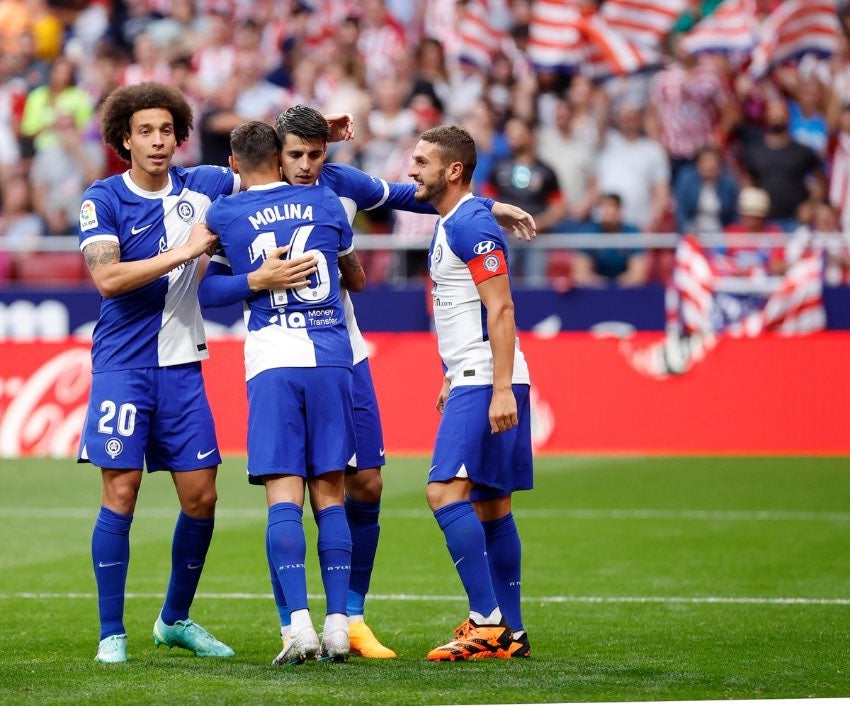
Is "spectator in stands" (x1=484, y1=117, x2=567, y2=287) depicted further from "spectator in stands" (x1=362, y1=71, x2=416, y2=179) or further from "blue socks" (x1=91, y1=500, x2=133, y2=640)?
"blue socks" (x1=91, y1=500, x2=133, y2=640)

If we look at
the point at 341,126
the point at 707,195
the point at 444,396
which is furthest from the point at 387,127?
the point at 444,396

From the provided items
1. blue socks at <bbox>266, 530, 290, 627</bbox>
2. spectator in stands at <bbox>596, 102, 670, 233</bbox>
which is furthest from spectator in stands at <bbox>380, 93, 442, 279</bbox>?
blue socks at <bbox>266, 530, 290, 627</bbox>

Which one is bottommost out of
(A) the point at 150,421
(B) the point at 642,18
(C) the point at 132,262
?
(A) the point at 150,421

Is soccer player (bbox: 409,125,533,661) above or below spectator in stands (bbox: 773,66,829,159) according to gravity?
below

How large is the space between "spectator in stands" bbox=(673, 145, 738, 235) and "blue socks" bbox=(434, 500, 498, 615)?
10804mm

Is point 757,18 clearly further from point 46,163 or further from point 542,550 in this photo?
point 542,550

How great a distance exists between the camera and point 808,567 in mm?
9758

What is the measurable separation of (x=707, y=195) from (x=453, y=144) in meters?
10.6

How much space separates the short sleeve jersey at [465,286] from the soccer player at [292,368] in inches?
20.3

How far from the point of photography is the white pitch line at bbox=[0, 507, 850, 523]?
1193cm

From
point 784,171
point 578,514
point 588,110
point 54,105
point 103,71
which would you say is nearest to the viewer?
point 578,514

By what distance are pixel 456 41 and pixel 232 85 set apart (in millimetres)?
2868

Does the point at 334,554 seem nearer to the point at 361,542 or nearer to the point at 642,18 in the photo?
the point at 361,542

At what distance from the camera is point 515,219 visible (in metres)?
7.25
